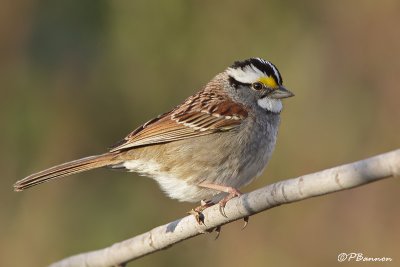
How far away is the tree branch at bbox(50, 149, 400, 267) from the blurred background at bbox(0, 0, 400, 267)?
8.40 feet

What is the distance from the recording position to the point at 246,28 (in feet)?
25.1

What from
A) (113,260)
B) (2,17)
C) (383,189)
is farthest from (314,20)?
(113,260)

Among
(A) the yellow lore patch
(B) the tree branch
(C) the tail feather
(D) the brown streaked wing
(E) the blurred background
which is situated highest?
(E) the blurred background

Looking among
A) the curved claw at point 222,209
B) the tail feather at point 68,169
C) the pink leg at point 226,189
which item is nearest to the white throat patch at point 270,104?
the pink leg at point 226,189

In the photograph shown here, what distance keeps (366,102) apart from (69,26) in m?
3.04

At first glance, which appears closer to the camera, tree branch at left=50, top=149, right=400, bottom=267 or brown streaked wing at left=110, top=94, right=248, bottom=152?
tree branch at left=50, top=149, right=400, bottom=267

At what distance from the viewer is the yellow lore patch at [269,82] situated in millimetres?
4859

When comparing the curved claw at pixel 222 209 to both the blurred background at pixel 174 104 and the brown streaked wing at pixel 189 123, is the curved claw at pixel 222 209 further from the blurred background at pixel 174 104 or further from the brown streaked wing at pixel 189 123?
the blurred background at pixel 174 104

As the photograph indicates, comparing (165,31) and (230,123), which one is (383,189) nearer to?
(230,123)

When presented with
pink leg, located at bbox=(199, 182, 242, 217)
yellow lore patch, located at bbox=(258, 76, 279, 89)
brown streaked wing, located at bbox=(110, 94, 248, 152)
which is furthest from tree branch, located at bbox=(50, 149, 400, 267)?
yellow lore patch, located at bbox=(258, 76, 279, 89)

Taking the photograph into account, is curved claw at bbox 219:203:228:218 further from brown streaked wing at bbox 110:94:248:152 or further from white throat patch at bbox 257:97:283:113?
white throat patch at bbox 257:97:283:113

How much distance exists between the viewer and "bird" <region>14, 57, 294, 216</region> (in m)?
4.58

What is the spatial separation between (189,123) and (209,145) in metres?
0.27

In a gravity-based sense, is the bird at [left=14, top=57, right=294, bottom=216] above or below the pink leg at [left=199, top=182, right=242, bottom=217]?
above
